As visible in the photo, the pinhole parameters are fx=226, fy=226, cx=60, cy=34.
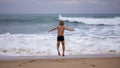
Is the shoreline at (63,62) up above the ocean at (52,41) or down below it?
above

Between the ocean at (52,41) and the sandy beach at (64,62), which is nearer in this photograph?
the sandy beach at (64,62)

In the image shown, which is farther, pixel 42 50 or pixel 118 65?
pixel 42 50

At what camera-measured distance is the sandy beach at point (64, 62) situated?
4625mm

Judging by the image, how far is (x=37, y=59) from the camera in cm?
523

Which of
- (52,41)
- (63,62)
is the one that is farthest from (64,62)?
(52,41)

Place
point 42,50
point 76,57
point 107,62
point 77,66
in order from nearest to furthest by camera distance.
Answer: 1. point 77,66
2. point 107,62
3. point 76,57
4. point 42,50

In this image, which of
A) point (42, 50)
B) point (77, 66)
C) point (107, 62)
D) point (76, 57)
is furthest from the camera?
point (42, 50)

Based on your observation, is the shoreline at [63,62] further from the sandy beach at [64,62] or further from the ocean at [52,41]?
the ocean at [52,41]

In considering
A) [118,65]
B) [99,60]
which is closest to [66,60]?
[99,60]

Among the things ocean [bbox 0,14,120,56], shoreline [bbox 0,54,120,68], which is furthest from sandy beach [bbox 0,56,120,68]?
ocean [bbox 0,14,120,56]

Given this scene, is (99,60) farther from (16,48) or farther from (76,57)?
(16,48)

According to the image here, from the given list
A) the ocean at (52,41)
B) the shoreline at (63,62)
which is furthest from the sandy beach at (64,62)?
the ocean at (52,41)

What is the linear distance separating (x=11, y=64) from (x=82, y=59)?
5.30 ft

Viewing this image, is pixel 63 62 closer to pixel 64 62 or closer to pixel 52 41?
pixel 64 62
